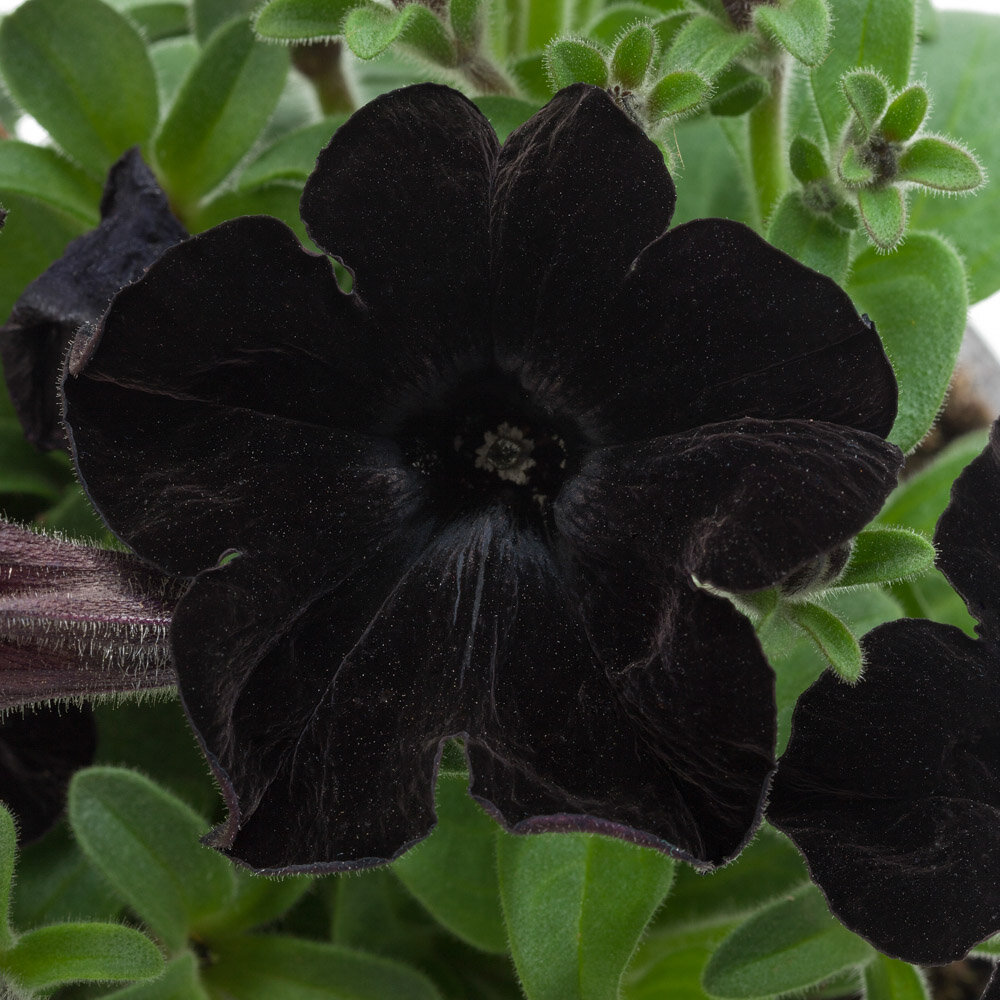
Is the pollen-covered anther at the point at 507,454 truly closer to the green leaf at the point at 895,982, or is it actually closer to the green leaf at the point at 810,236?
the green leaf at the point at 810,236

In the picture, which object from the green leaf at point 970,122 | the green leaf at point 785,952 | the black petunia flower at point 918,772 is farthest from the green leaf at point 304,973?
the green leaf at point 970,122

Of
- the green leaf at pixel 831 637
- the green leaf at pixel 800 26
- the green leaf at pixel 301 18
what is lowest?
the green leaf at pixel 831 637

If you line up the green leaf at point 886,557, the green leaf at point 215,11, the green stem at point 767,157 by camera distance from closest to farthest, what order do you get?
the green leaf at point 886,557 → the green stem at point 767,157 → the green leaf at point 215,11

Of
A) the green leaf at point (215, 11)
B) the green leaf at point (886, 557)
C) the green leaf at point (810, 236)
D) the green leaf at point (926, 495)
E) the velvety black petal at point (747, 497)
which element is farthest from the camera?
the green leaf at point (215, 11)

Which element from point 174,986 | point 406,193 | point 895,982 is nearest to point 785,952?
point 895,982

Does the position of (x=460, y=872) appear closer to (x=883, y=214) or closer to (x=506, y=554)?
(x=506, y=554)

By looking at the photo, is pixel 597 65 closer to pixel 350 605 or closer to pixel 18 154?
pixel 350 605

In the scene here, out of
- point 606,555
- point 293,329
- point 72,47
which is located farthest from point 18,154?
point 606,555
